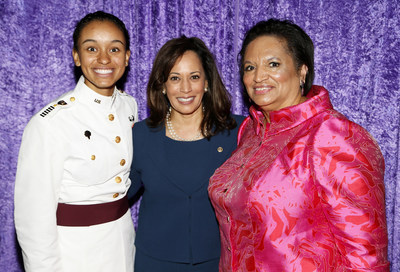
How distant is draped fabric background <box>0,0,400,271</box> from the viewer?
7.02 ft

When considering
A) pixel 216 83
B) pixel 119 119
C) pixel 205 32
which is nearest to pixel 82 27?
pixel 119 119

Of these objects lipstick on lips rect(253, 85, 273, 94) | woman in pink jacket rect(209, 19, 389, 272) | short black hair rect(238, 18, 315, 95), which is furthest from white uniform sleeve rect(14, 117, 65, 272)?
short black hair rect(238, 18, 315, 95)

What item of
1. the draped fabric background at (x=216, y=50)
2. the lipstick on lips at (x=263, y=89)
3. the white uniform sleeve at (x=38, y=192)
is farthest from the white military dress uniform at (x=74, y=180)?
the draped fabric background at (x=216, y=50)

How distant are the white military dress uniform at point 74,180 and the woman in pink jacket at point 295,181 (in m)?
0.52

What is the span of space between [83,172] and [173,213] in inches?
18.7

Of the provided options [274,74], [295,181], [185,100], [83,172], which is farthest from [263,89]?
[83,172]

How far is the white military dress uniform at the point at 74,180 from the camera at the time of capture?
56.9 inches

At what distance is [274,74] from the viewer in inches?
54.0

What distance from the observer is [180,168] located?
171cm

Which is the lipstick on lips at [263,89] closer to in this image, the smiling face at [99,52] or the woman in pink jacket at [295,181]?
the woman in pink jacket at [295,181]

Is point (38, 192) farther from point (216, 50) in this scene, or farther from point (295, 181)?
point (216, 50)

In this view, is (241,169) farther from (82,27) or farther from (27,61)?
(27,61)

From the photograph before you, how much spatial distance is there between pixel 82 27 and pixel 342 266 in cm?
152

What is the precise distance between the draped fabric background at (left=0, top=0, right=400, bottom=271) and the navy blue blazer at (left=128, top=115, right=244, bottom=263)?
2.55 feet
